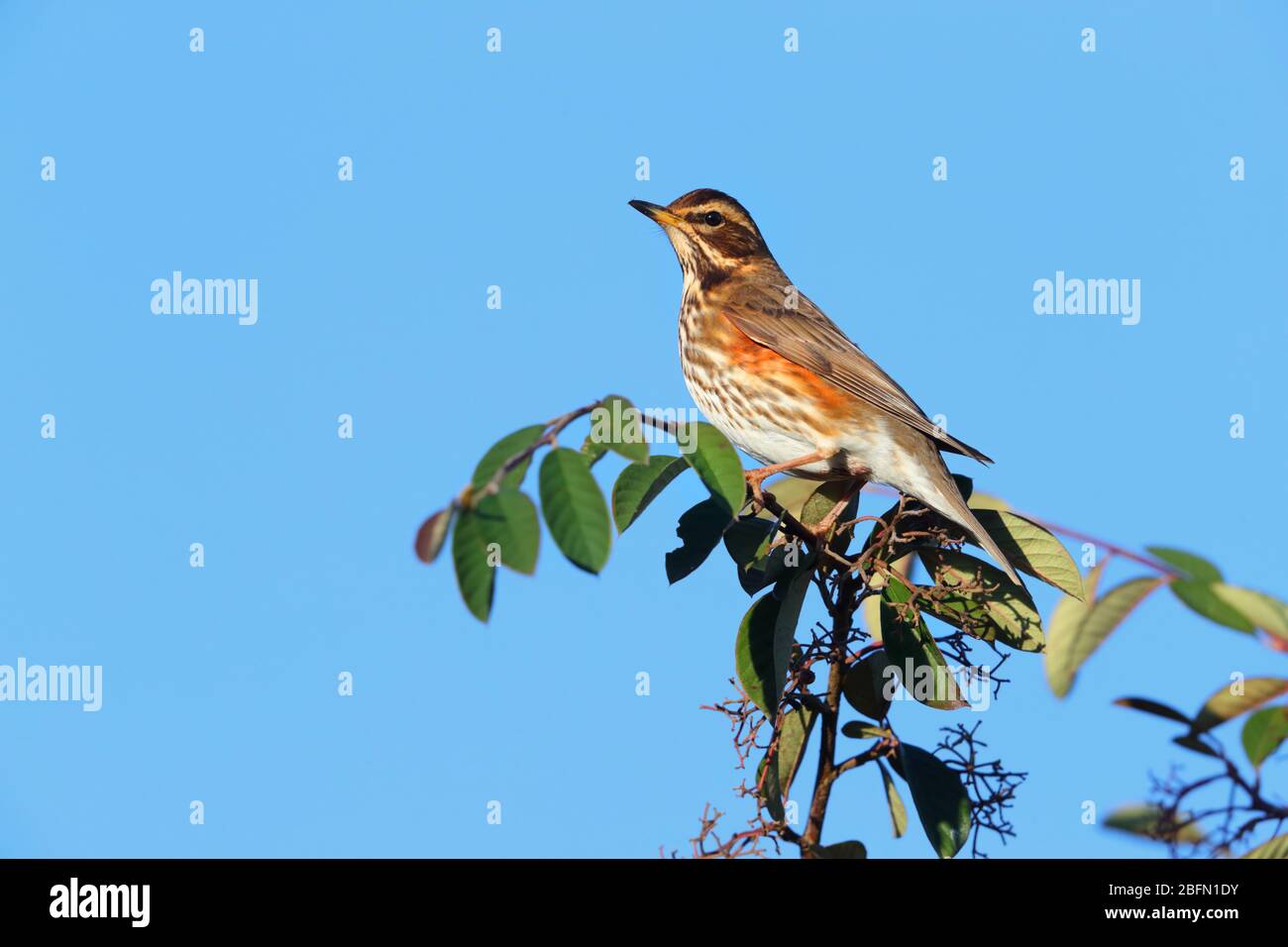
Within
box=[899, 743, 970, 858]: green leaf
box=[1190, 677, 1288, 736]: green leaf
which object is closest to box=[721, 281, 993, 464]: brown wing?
box=[899, 743, 970, 858]: green leaf

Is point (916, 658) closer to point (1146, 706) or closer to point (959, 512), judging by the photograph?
point (959, 512)

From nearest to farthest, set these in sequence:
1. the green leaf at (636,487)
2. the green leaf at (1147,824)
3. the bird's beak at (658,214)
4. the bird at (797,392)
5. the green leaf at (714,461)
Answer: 1. the green leaf at (1147,824)
2. the green leaf at (714,461)
3. the green leaf at (636,487)
4. the bird at (797,392)
5. the bird's beak at (658,214)

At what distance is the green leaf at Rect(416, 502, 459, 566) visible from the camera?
9.04 ft

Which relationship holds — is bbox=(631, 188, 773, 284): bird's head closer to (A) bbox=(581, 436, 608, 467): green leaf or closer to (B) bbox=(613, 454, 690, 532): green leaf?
(B) bbox=(613, 454, 690, 532): green leaf

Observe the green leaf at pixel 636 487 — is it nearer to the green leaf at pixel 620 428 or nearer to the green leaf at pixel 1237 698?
the green leaf at pixel 620 428

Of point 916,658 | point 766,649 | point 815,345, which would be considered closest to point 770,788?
point 766,649

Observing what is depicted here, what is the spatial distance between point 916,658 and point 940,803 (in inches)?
22.9

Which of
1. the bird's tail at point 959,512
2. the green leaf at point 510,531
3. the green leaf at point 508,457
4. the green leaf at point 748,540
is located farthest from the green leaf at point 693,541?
the green leaf at point 510,531

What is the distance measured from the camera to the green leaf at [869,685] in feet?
15.3

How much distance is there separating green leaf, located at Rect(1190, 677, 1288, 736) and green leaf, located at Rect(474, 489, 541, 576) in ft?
5.28

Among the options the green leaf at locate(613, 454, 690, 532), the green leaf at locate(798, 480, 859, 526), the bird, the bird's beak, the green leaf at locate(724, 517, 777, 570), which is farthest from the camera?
the bird's beak

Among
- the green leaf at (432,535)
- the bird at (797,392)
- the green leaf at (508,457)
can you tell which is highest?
the bird at (797,392)

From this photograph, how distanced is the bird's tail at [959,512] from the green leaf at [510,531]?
8.22ft

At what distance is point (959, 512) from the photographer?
5.53m
